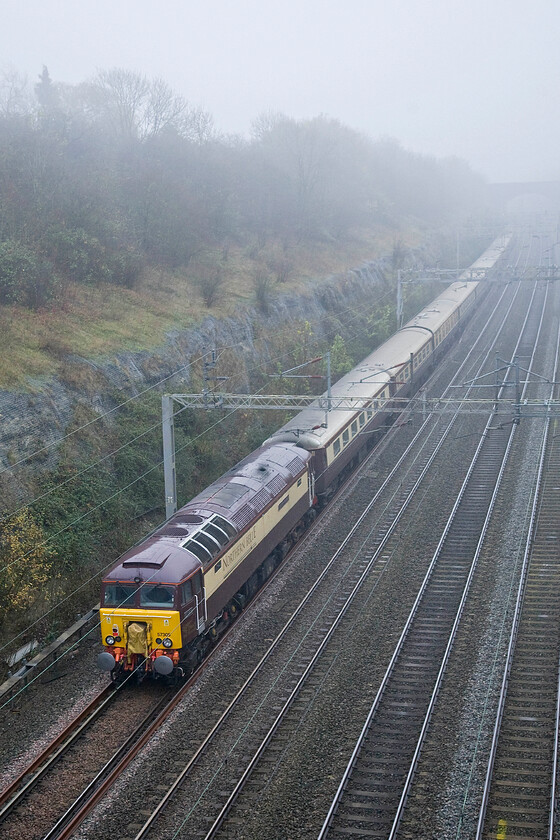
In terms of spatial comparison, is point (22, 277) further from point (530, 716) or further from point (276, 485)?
point (530, 716)

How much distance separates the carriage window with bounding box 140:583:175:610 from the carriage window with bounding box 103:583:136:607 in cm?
25

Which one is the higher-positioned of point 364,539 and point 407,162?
point 407,162

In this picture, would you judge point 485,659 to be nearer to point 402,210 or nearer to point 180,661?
point 180,661

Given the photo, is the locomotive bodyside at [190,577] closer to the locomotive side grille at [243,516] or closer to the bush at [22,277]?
the locomotive side grille at [243,516]

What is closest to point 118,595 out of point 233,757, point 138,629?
point 138,629

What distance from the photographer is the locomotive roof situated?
1677cm

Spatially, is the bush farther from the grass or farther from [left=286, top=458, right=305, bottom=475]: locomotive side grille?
[left=286, top=458, right=305, bottom=475]: locomotive side grille

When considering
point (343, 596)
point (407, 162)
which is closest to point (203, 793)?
point (343, 596)

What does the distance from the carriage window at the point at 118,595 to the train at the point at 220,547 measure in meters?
0.02

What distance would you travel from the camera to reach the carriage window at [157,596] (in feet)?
53.7

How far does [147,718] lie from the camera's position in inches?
616

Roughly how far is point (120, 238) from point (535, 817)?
3169 centimetres

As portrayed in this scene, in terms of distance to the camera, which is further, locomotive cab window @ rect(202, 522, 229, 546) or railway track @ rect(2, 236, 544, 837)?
locomotive cab window @ rect(202, 522, 229, 546)

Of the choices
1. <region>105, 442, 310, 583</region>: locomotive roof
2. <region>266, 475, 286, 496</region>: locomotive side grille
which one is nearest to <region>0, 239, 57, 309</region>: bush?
<region>105, 442, 310, 583</region>: locomotive roof
